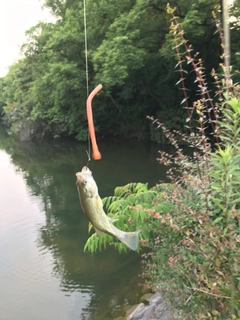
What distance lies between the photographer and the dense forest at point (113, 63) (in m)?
14.8

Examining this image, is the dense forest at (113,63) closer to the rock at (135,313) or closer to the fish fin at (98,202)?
the rock at (135,313)

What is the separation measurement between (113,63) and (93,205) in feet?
45.1

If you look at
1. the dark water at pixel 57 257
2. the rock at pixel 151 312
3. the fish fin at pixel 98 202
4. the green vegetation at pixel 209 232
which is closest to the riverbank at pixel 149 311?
the rock at pixel 151 312

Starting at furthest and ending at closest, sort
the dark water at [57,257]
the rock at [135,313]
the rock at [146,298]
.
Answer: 1. the dark water at [57,257]
2. the rock at [146,298]
3. the rock at [135,313]

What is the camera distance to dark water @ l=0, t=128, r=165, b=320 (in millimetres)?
5949

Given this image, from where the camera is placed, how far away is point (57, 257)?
762 centimetres

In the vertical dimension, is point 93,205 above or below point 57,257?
above

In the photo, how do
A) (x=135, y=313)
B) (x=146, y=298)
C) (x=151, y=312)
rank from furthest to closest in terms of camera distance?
(x=146, y=298)
(x=135, y=313)
(x=151, y=312)

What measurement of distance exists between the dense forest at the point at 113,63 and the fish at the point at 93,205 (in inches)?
359

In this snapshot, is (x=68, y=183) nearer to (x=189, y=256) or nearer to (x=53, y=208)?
(x=53, y=208)

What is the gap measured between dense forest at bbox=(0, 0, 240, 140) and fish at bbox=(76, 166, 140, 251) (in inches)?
359

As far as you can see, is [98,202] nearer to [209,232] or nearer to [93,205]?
[93,205]

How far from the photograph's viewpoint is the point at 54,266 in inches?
284

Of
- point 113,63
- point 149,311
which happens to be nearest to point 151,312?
point 149,311
